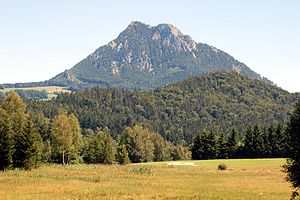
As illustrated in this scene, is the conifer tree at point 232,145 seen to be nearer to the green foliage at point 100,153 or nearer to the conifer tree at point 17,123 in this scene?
the green foliage at point 100,153

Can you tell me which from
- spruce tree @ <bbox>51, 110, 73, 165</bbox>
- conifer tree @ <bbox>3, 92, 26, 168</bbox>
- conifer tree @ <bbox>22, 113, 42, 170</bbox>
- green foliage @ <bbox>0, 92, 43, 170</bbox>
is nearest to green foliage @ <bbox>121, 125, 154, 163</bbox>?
spruce tree @ <bbox>51, 110, 73, 165</bbox>

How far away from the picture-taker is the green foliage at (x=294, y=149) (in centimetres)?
3150

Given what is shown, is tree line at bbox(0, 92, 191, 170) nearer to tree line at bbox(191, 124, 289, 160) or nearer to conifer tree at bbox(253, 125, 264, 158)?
tree line at bbox(191, 124, 289, 160)

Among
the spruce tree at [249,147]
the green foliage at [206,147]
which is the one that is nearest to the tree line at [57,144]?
the green foliage at [206,147]

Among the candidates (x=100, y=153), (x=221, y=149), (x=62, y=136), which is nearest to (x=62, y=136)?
(x=62, y=136)

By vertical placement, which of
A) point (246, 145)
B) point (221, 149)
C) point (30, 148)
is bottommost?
point (221, 149)

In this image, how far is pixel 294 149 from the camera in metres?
31.7

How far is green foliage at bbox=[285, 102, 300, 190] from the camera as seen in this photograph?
31500mm

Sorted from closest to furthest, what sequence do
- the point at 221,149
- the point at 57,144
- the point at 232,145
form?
the point at 57,144, the point at 221,149, the point at 232,145

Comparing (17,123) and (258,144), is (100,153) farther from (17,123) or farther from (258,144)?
(258,144)

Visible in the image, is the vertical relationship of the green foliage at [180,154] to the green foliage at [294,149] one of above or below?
below

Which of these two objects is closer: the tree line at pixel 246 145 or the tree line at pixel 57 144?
the tree line at pixel 57 144

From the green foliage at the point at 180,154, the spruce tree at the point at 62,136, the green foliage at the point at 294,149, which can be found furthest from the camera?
the green foliage at the point at 180,154

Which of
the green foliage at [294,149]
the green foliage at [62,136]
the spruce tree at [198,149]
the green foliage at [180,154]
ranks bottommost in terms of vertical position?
the green foliage at [180,154]
